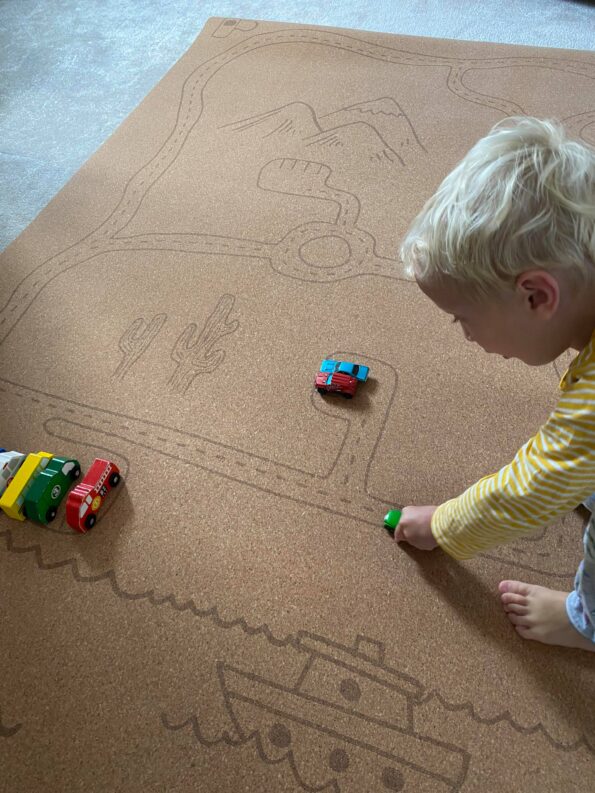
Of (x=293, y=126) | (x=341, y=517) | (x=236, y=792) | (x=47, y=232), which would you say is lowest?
(x=236, y=792)

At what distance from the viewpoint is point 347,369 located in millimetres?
1038

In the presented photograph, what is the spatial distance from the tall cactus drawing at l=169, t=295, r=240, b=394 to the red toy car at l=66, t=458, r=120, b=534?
0.20 m

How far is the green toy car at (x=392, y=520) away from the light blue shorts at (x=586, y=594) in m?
0.24

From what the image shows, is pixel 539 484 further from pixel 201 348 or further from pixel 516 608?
pixel 201 348

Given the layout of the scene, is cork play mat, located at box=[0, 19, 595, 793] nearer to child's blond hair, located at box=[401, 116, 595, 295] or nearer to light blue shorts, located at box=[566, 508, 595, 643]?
light blue shorts, located at box=[566, 508, 595, 643]

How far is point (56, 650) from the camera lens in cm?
83

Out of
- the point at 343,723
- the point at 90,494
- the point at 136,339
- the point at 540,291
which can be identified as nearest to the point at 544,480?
the point at 540,291

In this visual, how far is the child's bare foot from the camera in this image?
77 cm

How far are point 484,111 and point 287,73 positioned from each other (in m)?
0.63

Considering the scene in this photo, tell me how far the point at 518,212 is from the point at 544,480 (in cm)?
26

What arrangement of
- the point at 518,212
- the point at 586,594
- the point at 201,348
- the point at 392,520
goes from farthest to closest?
the point at 201,348 → the point at 392,520 → the point at 586,594 → the point at 518,212

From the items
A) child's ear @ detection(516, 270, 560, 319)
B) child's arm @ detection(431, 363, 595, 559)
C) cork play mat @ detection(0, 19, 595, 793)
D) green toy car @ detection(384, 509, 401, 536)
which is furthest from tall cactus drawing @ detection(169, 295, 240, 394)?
child's ear @ detection(516, 270, 560, 319)

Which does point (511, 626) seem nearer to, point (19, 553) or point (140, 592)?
point (140, 592)

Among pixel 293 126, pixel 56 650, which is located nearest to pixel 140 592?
pixel 56 650
